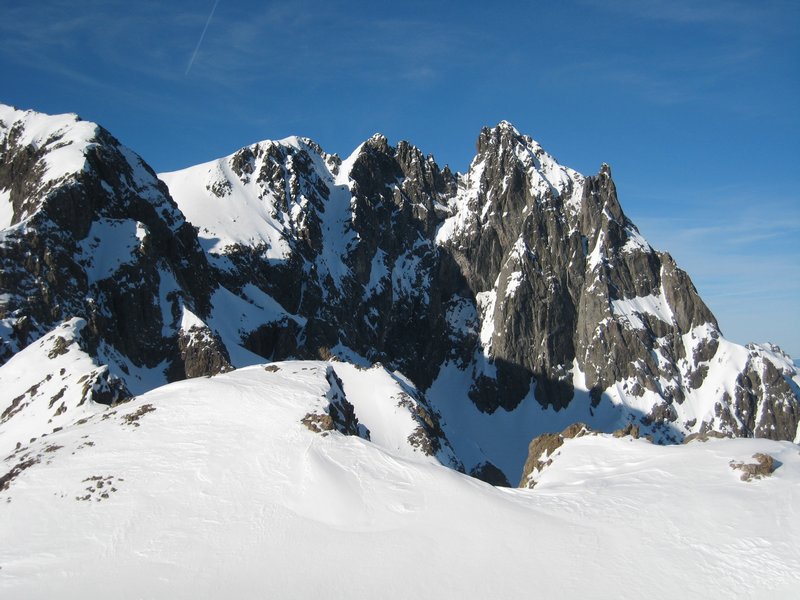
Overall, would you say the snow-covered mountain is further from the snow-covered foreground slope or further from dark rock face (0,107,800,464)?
dark rock face (0,107,800,464)

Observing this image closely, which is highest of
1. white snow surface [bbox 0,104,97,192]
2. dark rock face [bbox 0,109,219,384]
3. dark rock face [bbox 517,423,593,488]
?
white snow surface [bbox 0,104,97,192]

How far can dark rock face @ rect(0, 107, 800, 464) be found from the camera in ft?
262

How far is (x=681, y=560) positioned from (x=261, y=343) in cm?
8426

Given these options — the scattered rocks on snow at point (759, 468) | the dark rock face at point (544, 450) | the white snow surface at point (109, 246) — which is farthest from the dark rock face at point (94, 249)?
the scattered rocks on snow at point (759, 468)

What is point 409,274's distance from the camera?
534ft

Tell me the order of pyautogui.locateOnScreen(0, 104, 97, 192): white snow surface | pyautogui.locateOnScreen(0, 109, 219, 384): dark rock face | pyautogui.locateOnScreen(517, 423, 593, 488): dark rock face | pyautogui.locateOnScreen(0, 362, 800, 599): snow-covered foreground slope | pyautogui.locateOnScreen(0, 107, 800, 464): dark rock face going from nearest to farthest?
1. pyautogui.locateOnScreen(0, 362, 800, 599): snow-covered foreground slope
2. pyautogui.locateOnScreen(517, 423, 593, 488): dark rock face
3. pyautogui.locateOnScreen(0, 109, 219, 384): dark rock face
4. pyautogui.locateOnScreen(0, 107, 800, 464): dark rock face
5. pyautogui.locateOnScreen(0, 104, 97, 192): white snow surface

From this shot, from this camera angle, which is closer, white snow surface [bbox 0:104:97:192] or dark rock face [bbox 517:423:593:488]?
dark rock face [bbox 517:423:593:488]

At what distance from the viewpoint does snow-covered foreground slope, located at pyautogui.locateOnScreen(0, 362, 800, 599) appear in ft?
55.9

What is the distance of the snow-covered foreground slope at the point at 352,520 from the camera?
17.0 meters

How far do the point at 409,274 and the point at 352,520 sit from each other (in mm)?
142946

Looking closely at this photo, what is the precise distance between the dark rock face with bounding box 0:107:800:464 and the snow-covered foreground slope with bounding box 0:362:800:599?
51.2 m

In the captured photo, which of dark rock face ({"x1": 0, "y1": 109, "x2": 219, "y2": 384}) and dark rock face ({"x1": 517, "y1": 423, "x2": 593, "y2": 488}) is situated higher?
dark rock face ({"x1": 0, "y1": 109, "x2": 219, "y2": 384})

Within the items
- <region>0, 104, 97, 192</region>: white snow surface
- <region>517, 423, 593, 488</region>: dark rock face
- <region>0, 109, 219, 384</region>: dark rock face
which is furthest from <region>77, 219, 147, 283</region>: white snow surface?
<region>517, 423, 593, 488</region>: dark rock face

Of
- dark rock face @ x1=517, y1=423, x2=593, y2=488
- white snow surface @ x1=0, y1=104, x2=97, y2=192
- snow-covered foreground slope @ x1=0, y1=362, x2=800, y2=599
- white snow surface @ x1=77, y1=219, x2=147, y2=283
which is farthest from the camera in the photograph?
white snow surface @ x1=0, y1=104, x2=97, y2=192
